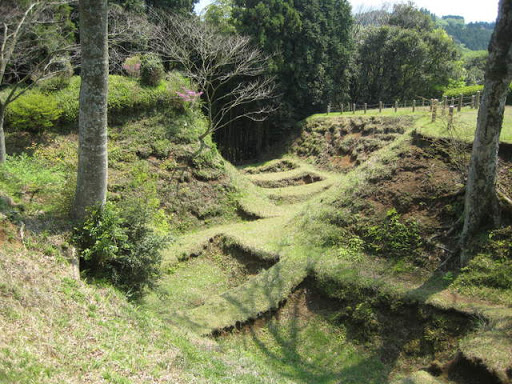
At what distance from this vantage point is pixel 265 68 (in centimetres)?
3003

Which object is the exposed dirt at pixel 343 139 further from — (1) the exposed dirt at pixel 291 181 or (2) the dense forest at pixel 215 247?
(2) the dense forest at pixel 215 247

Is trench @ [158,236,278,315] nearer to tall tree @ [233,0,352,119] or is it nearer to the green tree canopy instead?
tall tree @ [233,0,352,119]

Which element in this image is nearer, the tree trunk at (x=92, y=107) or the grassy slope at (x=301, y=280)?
the tree trunk at (x=92, y=107)

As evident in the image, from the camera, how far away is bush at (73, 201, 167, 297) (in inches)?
339

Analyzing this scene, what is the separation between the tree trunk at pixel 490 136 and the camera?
9.16 metres

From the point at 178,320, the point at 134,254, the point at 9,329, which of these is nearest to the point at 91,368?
the point at 9,329

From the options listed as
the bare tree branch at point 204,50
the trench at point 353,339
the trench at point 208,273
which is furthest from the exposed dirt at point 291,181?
the trench at point 353,339

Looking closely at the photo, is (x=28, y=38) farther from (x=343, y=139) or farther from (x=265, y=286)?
(x=343, y=139)

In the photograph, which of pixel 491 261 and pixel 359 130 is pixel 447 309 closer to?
pixel 491 261

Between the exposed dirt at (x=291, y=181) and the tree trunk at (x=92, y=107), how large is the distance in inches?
646

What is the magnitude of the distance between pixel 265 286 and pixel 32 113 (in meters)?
12.7

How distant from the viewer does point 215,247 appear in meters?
15.3

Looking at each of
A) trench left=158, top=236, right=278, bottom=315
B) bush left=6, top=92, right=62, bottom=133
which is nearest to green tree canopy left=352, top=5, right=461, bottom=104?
bush left=6, top=92, right=62, bottom=133

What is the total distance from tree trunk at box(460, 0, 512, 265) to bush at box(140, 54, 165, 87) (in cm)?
1615
